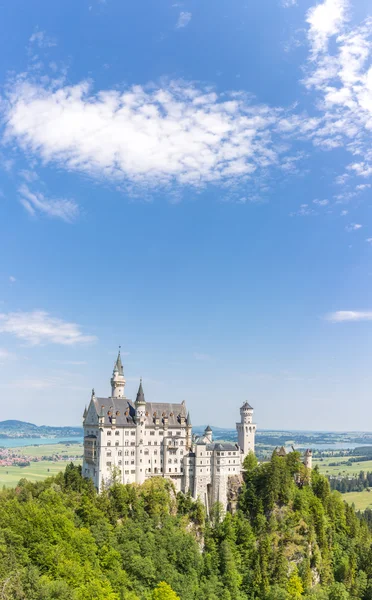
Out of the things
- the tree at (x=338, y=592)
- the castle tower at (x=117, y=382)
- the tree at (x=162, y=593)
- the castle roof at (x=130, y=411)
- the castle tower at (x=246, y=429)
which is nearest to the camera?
the tree at (x=162, y=593)

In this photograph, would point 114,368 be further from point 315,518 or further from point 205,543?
point 315,518

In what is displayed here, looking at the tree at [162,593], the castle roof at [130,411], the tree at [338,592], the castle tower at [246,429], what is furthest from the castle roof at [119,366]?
the tree at [338,592]

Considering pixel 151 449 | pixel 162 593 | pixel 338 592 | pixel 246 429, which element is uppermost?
pixel 246 429

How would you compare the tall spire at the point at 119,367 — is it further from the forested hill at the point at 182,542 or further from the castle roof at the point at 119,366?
the forested hill at the point at 182,542

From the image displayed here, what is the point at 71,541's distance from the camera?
8800cm

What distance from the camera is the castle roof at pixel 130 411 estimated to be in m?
112

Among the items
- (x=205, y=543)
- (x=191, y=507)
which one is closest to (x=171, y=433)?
(x=191, y=507)

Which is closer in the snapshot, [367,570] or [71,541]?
[71,541]

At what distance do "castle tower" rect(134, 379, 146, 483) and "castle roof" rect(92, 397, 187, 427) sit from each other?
60.1 inches

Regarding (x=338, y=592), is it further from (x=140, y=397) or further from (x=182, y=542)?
(x=140, y=397)

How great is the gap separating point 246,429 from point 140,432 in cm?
2815

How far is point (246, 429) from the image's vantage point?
128 metres

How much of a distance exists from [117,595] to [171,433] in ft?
136

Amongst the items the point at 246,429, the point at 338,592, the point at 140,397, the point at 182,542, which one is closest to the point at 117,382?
the point at 140,397
